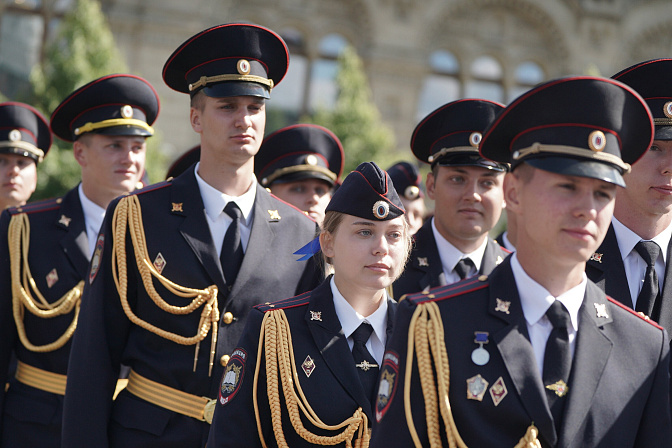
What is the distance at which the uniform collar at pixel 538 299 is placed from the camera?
2615 mm

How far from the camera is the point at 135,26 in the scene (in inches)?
700

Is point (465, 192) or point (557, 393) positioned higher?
point (465, 192)

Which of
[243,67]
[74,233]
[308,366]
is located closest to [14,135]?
[74,233]

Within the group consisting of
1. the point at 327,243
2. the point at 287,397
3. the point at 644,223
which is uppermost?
the point at 644,223

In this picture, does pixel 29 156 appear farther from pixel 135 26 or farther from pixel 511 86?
pixel 511 86

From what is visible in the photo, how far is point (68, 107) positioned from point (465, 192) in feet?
8.01

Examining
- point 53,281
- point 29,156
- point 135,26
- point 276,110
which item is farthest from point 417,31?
point 53,281

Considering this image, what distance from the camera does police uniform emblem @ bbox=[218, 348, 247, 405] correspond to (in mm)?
3182

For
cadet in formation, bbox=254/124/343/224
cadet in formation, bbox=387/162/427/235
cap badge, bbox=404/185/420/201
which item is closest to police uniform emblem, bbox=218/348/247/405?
cadet in formation, bbox=254/124/343/224

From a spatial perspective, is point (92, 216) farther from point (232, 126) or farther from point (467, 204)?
point (467, 204)

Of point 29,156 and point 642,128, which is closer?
point 642,128

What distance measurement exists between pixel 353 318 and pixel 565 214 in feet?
3.65

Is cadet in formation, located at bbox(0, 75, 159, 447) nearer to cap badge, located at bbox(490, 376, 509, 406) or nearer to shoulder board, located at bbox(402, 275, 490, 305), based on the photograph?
shoulder board, located at bbox(402, 275, 490, 305)

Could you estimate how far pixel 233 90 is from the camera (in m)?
3.88
